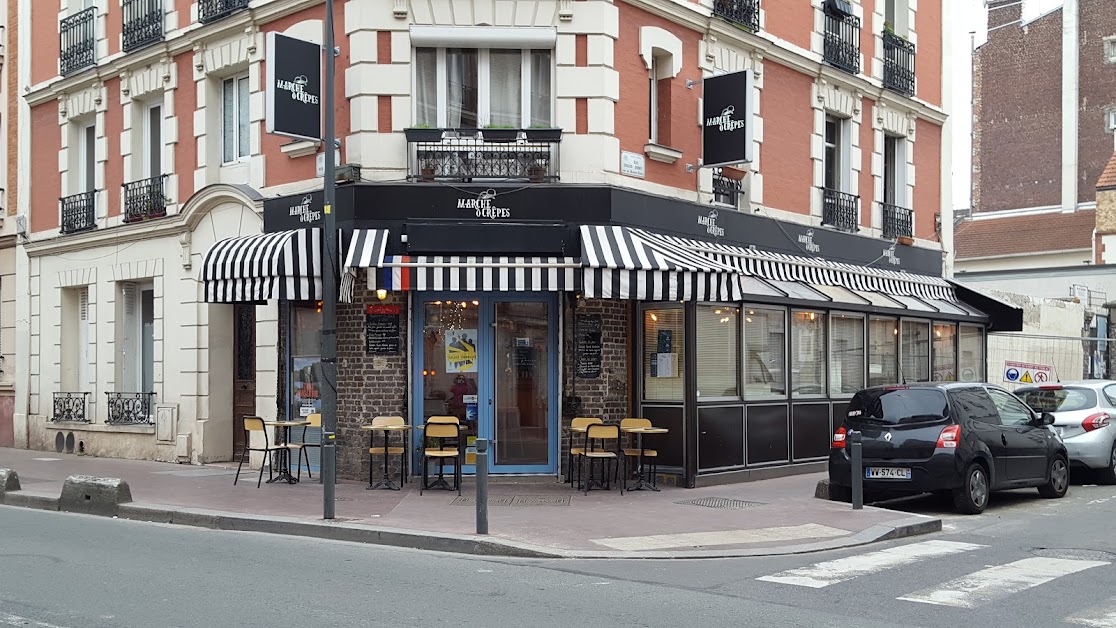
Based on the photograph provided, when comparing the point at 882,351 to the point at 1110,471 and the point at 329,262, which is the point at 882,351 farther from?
the point at 329,262

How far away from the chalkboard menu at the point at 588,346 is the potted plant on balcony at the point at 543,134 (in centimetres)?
243

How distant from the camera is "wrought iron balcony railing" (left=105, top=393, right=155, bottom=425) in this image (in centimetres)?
1966

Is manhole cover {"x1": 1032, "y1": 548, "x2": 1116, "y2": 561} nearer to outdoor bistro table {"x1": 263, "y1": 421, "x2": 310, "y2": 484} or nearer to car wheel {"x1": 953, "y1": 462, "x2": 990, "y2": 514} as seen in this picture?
car wheel {"x1": 953, "y1": 462, "x2": 990, "y2": 514}

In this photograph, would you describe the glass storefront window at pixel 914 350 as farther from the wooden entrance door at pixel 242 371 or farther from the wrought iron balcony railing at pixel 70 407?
the wrought iron balcony railing at pixel 70 407

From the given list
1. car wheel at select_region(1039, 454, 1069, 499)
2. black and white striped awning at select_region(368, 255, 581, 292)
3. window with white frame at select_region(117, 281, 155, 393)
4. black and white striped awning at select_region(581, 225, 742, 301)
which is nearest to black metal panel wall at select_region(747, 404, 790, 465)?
black and white striped awning at select_region(581, 225, 742, 301)

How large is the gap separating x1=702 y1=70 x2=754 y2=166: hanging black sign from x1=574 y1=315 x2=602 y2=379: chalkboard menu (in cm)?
316

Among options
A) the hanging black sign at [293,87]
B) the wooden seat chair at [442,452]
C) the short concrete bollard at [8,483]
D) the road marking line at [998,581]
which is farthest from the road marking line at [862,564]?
the short concrete bollard at [8,483]

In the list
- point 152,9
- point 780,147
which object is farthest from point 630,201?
point 152,9

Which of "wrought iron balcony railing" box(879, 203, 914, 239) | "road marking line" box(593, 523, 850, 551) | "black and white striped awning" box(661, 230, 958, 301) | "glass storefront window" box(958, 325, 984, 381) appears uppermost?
"wrought iron balcony railing" box(879, 203, 914, 239)

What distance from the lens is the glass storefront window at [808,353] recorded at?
59.1 feet

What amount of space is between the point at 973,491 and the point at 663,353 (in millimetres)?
4628

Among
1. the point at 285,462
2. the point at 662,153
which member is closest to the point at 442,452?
the point at 285,462

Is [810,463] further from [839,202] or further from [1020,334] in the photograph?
[1020,334]

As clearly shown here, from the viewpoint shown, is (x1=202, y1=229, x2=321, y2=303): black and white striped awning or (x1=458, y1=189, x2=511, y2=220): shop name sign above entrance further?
(x1=458, y1=189, x2=511, y2=220): shop name sign above entrance
